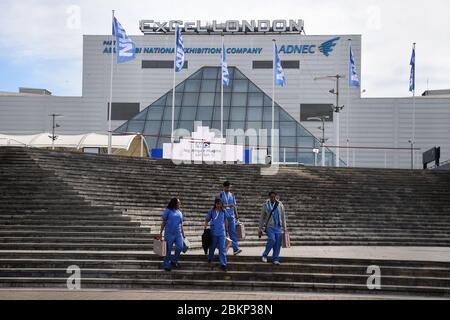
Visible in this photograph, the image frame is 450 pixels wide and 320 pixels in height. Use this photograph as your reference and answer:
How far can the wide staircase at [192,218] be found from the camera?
1235 centimetres

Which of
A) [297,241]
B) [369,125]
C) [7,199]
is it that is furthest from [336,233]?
[369,125]

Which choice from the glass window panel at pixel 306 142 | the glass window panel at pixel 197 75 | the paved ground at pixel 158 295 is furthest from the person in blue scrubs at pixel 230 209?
the glass window panel at pixel 197 75

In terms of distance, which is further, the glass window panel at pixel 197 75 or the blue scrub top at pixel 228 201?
the glass window panel at pixel 197 75

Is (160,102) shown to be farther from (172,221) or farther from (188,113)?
(172,221)

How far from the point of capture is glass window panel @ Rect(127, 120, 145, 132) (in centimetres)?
5605

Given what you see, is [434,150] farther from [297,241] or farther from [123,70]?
[123,70]

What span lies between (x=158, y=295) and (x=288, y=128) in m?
46.3

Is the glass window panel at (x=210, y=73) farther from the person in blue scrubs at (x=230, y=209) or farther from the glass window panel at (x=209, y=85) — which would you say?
the person in blue scrubs at (x=230, y=209)

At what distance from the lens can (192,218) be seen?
746 inches

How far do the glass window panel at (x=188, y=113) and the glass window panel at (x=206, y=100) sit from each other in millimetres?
918

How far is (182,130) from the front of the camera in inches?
2144
